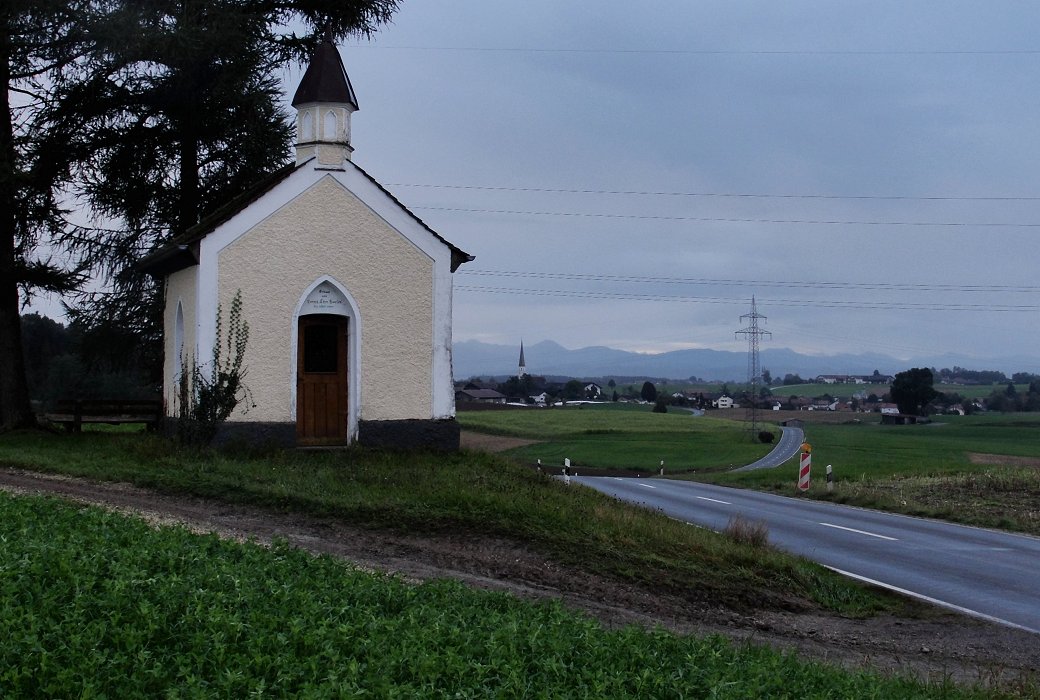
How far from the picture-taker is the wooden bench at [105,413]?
25641 millimetres

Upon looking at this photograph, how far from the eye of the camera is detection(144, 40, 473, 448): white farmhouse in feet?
59.2

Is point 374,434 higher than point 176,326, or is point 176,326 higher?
point 176,326

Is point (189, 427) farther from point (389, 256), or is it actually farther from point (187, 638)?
point (187, 638)

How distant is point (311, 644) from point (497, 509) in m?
7.03

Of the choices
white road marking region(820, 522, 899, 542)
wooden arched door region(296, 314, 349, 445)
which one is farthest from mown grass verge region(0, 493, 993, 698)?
wooden arched door region(296, 314, 349, 445)

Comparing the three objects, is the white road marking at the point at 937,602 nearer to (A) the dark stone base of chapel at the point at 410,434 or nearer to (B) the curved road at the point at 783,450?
(A) the dark stone base of chapel at the point at 410,434

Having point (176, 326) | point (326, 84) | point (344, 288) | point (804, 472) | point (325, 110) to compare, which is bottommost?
point (804, 472)

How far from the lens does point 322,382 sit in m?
19.3

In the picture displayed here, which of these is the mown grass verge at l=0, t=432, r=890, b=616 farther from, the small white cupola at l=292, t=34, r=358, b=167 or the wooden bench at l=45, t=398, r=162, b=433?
the wooden bench at l=45, t=398, r=162, b=433

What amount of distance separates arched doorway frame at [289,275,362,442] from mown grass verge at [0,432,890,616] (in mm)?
948

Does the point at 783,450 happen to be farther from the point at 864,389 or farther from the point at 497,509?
the point at 864,389

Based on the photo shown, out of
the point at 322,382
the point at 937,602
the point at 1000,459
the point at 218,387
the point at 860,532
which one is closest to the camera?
the point at 937,602

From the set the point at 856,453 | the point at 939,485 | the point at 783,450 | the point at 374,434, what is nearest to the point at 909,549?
the point at 374,434

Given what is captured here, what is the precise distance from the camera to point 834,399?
132m
